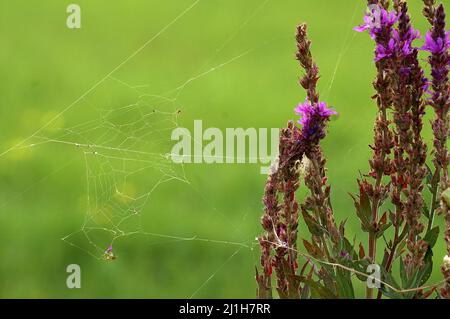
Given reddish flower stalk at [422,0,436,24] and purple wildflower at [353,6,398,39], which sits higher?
reddish flower stalk at [422,0,436,24]

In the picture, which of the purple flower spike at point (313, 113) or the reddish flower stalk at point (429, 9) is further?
the reddish flower stalk at point (429, 9)

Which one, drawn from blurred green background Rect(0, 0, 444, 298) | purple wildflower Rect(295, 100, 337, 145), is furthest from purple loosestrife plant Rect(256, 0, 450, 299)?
blurred green background Rect(0, 0, 444, 298)

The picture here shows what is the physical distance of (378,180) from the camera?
1.50 metres

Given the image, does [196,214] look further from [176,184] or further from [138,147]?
[138,147]

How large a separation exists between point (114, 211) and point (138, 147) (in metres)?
0.68

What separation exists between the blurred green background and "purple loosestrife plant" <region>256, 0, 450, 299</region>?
42.3 inches

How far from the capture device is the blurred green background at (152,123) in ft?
9.83

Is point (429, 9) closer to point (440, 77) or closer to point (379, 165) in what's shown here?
point (440, 77)

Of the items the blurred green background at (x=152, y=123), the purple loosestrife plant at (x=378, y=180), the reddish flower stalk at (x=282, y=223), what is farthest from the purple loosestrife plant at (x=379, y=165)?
the blurred green background at (x=152, y=123)

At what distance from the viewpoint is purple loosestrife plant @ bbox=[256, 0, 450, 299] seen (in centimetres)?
134

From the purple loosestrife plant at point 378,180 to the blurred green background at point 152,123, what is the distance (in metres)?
1.08

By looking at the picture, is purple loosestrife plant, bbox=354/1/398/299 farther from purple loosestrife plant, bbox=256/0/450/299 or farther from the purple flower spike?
the purple flower spike

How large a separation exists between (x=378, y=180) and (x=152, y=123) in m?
2.07

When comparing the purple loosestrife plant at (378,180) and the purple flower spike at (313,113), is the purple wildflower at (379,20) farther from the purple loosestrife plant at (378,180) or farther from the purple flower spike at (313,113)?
the purple flower spike at (313,113)
